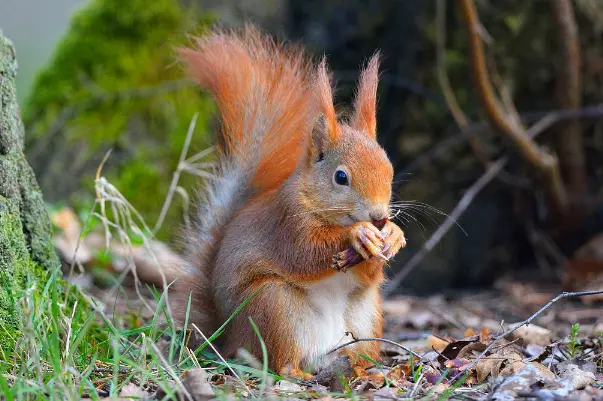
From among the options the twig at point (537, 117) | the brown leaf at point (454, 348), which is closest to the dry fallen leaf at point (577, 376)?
the brown leaf at point (454, 348)

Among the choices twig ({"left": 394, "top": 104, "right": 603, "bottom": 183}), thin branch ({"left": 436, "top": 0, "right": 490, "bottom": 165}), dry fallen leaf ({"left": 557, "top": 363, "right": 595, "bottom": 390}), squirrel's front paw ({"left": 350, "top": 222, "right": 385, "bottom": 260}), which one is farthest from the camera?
twig ({"left": 394, "top": 104, "right": 603, "bottom": 183})

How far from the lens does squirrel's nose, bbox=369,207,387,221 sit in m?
2.14

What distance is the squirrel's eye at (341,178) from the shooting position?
2203 millimetres

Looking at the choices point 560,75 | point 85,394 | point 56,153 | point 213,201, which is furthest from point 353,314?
point 56,153

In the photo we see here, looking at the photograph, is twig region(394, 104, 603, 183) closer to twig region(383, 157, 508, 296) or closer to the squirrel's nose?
twig region(383, 157, 508, 296)

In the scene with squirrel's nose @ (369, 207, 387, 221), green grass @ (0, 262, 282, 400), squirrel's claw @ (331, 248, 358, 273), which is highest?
squirrel's nose @ (369, 207, 387, 221)

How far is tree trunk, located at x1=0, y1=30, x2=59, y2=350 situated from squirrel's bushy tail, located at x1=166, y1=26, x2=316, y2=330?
50 cm

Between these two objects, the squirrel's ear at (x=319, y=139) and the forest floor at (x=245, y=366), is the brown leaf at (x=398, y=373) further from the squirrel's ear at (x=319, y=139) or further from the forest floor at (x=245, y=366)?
the squirrel's ear at (x=319, y=139)

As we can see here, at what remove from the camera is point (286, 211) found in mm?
2258

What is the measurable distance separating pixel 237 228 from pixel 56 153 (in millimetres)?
2259

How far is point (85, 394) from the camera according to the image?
1831 mm

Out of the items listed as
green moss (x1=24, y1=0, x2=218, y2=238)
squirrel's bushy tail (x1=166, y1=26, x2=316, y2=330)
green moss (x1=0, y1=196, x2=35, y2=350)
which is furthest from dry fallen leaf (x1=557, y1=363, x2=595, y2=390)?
green moss (x1=24, y1=0, x2=218, y2=238)

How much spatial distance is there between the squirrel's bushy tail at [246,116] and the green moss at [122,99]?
1664 mm

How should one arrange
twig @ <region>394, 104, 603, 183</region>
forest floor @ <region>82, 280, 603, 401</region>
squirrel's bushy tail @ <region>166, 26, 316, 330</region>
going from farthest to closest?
twig @ <region>394, 104, 603, 183</region> → squirrel's bushy tail @ <region>166, 26, 316, 330</region> → forest floor @ <region>82, 280, 603, 401</region>
